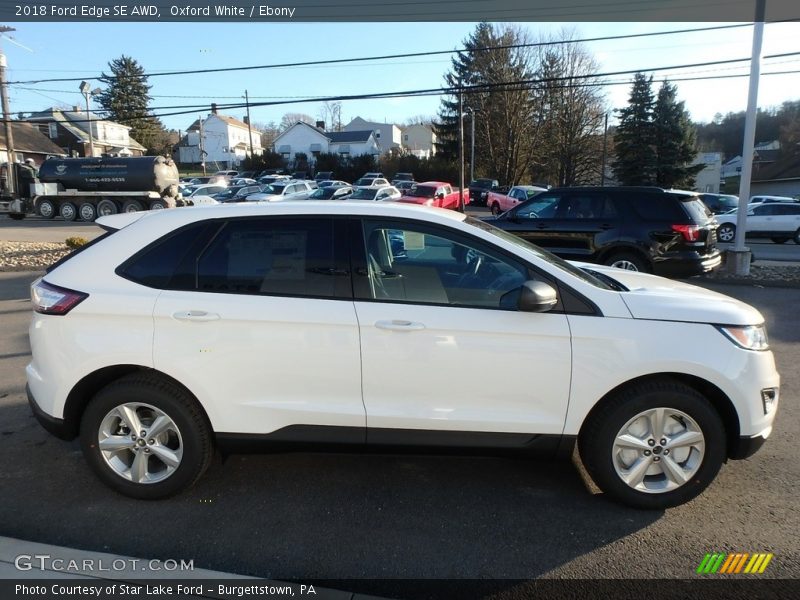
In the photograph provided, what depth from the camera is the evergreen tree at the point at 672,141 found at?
4500cm

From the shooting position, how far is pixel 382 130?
89938 mm

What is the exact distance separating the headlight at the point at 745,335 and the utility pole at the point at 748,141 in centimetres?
930

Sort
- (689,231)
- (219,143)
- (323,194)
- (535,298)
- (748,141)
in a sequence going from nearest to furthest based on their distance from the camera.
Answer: (535,298) < (689,231) < (748,141) < (323,194) < (219,143)

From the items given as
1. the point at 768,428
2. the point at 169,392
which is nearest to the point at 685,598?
the point at 768,428

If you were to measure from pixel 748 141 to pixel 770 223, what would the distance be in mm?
12259

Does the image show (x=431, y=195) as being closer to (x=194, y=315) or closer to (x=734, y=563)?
(x=194, y=315)

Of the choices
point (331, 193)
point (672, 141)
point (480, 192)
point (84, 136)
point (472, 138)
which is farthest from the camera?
point (84, 136)

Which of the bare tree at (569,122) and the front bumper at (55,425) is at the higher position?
the bare tree at (569,122)

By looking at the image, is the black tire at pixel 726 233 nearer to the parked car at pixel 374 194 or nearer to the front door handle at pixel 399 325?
the parked car at pixel 374 194

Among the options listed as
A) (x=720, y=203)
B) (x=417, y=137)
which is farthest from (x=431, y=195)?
(x=417, y=137)

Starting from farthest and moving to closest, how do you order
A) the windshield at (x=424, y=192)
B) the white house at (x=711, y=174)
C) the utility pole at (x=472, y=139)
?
Result: the white house at (x=711, y=174) → the utility pole at (x=472, y=139) → the windshield at (x=424, y=192)

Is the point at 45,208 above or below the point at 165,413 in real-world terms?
above

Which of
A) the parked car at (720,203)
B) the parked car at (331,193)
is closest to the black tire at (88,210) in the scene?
Result: the parked car at (331,193)

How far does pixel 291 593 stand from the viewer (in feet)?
7.95
